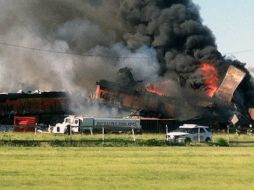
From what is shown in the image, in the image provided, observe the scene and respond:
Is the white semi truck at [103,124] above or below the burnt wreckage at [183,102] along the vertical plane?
below

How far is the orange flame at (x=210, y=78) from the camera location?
3676 inches

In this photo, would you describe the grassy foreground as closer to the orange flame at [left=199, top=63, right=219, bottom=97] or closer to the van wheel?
the van wheel

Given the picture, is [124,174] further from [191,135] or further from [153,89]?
[153,89]

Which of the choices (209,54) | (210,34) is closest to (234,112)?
(209,54)

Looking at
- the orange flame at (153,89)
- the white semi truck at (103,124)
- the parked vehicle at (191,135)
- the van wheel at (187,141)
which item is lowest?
the van wheel at (187,141)

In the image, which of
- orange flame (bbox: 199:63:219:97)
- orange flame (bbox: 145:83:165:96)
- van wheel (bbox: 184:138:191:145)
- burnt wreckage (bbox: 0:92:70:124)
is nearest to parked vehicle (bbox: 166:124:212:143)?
van wheel (bbox: 184:138:191:145)

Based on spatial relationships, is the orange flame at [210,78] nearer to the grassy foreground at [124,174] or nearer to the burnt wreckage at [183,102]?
the burnt wreckage at [183,102]

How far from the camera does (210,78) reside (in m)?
94.4

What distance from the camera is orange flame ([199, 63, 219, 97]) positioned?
93375mm

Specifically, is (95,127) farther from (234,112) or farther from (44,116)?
(234,112)

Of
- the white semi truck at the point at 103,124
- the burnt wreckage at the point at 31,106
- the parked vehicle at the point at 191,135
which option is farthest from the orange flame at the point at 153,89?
the parked vehicle at the point at 191,135

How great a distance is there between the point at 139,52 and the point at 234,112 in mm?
23300

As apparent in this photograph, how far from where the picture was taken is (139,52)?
106688 mm

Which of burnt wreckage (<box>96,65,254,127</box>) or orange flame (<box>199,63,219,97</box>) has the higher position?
orange flame (<box>199,63,219,97</box>)
